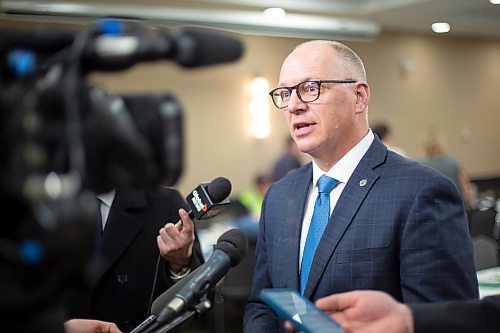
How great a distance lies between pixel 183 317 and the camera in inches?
48.3

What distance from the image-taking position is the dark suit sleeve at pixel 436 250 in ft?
5.70

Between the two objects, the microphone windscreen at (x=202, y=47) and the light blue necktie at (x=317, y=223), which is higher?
the microphone windscreen at (x=202, y=47)

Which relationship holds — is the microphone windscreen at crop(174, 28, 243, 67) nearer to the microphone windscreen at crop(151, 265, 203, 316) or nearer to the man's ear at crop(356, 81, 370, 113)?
the microphone windscreen at crop(151, 265, 203, 316)

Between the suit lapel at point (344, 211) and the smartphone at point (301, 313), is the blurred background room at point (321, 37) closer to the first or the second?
the suit lapel at point (344, 211)

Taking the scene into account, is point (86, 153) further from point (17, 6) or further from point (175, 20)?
point (175, 20)

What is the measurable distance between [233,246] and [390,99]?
9.02m

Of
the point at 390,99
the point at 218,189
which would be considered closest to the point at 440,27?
the point at 390,99

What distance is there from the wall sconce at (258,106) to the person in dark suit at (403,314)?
289 inches

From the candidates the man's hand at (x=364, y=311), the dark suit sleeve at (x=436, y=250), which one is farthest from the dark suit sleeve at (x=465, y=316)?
the dark suit sleeve at (x=436, y=250)

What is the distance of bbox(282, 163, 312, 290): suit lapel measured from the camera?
1.97 meters

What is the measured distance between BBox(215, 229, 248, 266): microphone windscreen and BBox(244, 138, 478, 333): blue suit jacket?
439 millimetres

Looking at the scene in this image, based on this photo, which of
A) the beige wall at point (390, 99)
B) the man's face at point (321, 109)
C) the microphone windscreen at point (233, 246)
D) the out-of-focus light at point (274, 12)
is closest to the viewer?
the microphone windscreen at point (233, 246)

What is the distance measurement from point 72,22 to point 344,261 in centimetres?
559

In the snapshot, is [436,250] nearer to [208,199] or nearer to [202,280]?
[208,199]
